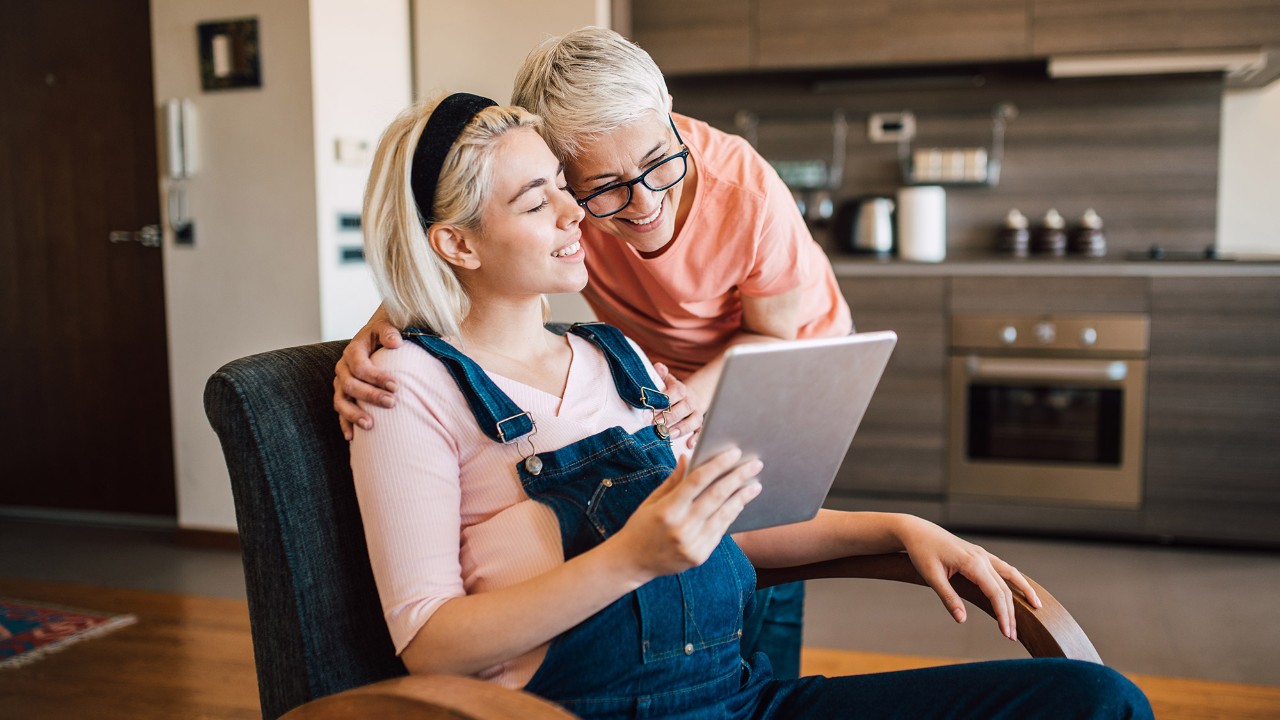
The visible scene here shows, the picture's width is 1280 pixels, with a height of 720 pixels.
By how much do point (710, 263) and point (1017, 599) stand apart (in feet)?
2.48

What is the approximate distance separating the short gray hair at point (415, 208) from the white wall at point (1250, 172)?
3.50 meters

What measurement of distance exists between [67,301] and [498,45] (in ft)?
6.63

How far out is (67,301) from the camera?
4137 mm

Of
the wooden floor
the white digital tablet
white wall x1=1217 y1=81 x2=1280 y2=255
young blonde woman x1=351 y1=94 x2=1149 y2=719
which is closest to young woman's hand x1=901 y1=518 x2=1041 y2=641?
young blonde woman x1=351 y1=94 x2=1149 y2=719

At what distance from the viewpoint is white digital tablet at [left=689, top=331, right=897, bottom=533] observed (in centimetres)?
88

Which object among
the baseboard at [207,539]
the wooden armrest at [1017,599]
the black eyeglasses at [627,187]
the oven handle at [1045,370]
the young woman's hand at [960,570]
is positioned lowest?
the baseboard at [207,539]

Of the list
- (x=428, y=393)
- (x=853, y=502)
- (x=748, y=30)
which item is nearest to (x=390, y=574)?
(x=428, y=393)

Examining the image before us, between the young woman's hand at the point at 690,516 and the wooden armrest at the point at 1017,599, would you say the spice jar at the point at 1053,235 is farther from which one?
the young woman's hand at the point at 690,516

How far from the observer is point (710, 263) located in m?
1.74

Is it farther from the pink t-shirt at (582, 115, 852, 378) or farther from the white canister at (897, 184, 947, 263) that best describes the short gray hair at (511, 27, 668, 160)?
the white canister at (897, 184, 947, 263)

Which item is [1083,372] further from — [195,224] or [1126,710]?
[195,224]

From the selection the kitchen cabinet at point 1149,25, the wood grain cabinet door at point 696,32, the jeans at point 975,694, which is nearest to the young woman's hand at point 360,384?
the jeans at point 975,694

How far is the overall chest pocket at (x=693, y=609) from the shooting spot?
3.52 ft

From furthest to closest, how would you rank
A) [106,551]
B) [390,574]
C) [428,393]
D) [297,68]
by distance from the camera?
[106,551] < [297,68] < [428,393] < [390,574]
